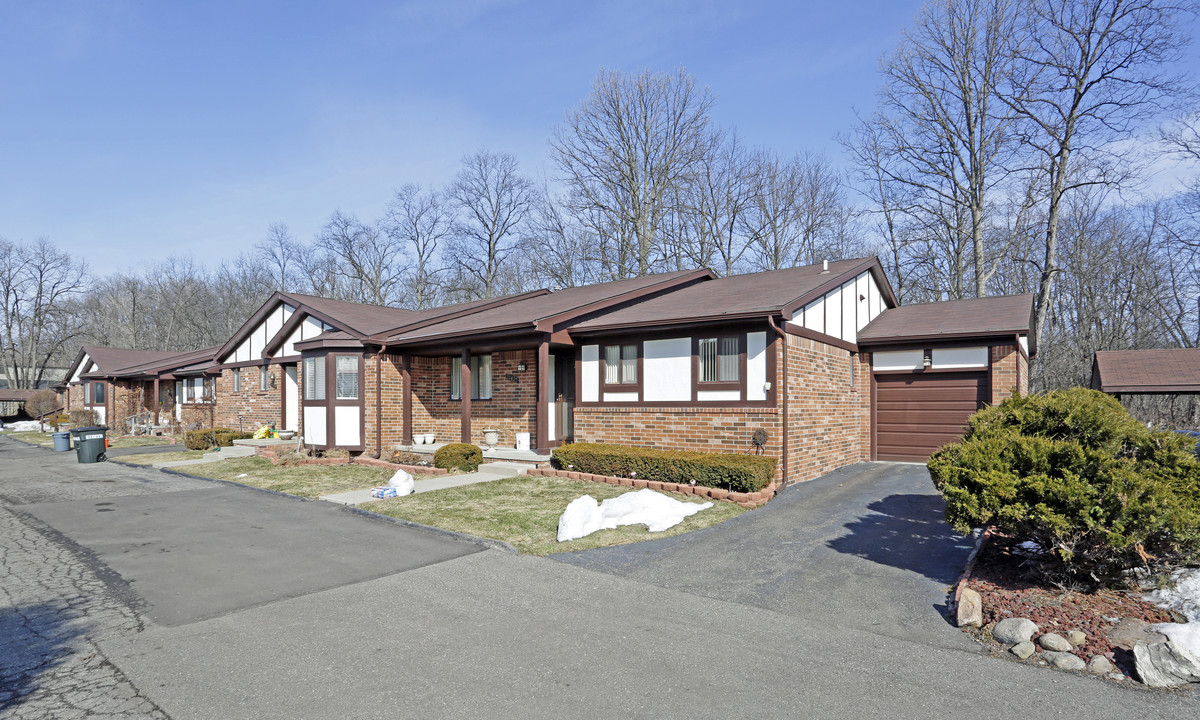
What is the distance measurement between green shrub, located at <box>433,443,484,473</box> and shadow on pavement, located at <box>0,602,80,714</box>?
8593 millimetres

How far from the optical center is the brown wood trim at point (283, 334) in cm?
2086

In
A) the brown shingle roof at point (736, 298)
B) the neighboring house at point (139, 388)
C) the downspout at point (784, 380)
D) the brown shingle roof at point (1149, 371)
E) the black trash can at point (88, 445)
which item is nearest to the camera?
the downspout at point (784, 380)

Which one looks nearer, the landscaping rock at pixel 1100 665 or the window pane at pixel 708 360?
the landscaping rock at pixel 1100 665

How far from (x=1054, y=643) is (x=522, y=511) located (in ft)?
22.9

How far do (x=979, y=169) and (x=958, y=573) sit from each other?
2220 cm

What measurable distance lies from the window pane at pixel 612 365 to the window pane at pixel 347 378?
7.57 meters

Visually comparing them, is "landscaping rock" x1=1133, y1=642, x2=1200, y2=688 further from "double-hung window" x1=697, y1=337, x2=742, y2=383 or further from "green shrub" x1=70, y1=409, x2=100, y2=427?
"green shrub" x1=70, y1=409, x2=100, y2=427

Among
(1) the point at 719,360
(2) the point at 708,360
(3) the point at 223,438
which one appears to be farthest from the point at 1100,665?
(3) the point at 223,438

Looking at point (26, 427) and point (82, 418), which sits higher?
point (82, 418)

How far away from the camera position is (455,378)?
18562mm

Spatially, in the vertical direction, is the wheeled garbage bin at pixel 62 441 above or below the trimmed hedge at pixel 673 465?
below

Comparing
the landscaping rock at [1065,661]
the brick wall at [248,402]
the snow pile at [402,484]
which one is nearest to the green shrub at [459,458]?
the snow pile at [402,484]

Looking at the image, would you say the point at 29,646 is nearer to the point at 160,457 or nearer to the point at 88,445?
the point at 160,457

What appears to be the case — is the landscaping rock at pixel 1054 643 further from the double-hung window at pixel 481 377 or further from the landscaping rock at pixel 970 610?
the double-hung window at pixel 481 377
